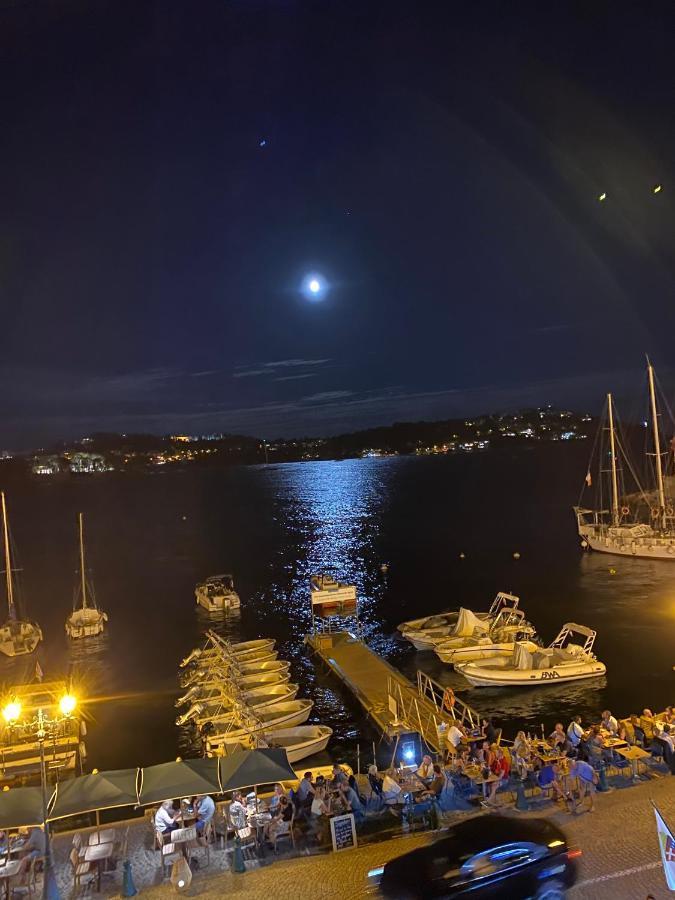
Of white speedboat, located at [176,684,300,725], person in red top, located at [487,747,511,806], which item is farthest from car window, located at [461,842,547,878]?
white speedboat, located at [176,684,300,725]

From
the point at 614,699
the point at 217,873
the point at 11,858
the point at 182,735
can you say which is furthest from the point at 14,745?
the point at 614,699

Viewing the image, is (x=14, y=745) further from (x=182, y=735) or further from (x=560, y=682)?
(x=560, y=682)

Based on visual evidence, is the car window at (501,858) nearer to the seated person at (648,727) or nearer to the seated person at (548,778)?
the seated person at (548,778)

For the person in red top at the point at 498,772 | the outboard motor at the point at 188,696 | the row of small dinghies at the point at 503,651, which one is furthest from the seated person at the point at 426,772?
the outboard motor at the point at 188,696

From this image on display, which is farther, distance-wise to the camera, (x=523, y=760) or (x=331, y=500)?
(x=331, y=500)

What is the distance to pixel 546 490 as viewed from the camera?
17238cm

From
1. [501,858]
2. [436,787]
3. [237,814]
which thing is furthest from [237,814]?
[501,858]

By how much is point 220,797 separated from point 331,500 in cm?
17063

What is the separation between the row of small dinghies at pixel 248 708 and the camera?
2764 centimetres

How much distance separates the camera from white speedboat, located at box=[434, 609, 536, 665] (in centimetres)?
3831

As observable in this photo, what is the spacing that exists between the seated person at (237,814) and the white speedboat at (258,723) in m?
12.5

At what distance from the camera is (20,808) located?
14656mm

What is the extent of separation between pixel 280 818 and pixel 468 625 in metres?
28.6

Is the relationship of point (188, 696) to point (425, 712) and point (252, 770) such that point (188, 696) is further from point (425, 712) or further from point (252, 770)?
point (252, 770)
